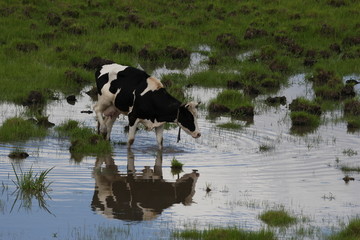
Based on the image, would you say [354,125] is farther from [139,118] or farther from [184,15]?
[184,15]

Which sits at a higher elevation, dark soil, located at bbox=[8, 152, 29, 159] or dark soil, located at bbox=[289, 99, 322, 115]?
dark soil, located at bbox=[289, 99, 322, 115]

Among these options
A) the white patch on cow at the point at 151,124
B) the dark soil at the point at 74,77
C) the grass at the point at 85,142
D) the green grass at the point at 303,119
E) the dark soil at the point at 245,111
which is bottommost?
the grass at the point at 85,142

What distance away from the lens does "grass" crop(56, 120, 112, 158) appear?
18503 mm

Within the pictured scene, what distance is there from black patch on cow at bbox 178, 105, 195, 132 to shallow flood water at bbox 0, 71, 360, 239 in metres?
0.55

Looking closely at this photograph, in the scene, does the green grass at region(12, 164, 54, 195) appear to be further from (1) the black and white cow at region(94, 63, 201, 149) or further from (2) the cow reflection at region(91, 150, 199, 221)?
(1) the black and white cow at region(94, 63, 201, 149)

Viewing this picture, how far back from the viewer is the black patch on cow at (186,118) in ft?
63.2

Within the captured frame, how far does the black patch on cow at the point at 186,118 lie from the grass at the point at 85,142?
63.3 inches

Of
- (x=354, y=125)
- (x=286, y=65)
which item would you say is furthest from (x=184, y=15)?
(x=354, y=125)

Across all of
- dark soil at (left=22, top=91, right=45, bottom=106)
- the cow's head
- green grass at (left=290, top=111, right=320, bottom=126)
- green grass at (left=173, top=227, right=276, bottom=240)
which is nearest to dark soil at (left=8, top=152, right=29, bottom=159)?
the cow's head

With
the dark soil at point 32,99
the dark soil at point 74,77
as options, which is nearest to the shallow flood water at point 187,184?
the dark soil at point 32,99

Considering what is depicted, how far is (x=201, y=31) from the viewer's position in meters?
33.2

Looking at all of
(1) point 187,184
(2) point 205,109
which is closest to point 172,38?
(2) point 205,109

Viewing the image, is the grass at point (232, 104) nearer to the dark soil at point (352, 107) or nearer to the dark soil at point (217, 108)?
the dark soil at point (217, 108)

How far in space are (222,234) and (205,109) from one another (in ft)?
41.1
